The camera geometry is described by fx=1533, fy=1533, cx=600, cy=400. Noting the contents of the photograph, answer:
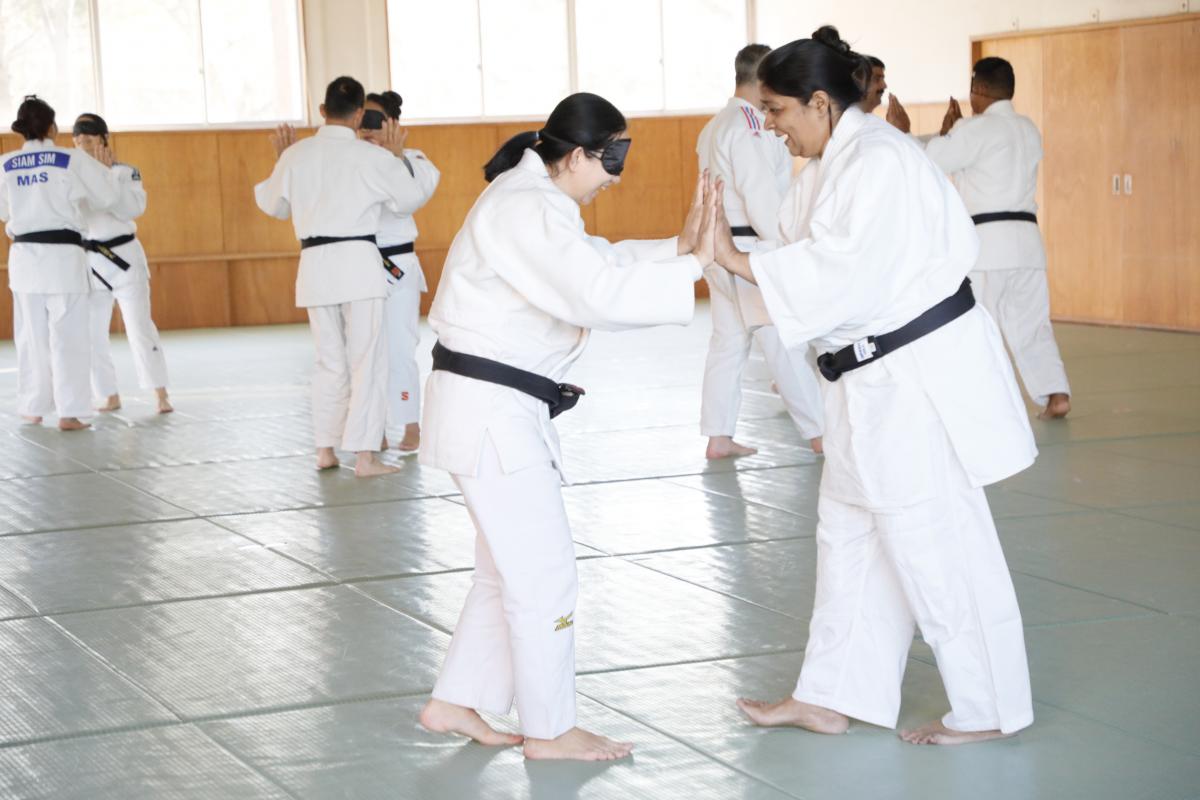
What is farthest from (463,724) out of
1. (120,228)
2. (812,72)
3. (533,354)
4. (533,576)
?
(120,228)

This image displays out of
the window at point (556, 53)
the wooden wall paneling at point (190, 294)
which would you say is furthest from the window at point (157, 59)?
the wooden wall paneling at point (190, 294)

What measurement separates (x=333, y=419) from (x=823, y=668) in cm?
373

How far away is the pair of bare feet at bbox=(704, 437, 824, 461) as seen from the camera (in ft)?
21.3

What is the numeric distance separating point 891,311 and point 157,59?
11.8 meters

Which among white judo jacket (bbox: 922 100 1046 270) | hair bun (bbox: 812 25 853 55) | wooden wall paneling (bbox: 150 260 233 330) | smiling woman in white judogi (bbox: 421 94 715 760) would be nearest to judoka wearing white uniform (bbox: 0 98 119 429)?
white judo jacket (bbox: 922 100 1046 270)

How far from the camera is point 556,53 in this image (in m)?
14.7

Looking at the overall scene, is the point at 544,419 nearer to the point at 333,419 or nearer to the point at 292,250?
the point at 333,419

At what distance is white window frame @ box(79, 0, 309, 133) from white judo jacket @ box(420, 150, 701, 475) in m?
10.8

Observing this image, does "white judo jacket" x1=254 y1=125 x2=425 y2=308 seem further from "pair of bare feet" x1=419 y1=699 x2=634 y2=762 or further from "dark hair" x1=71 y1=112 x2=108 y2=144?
"pair of bare feet" x1=419 y1=699 x2=634 y2=762

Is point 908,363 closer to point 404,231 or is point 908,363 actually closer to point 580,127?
point 580,127

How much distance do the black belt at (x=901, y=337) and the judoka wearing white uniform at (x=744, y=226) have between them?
9.93 ft

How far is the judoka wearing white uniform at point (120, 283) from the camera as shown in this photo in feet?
27.0


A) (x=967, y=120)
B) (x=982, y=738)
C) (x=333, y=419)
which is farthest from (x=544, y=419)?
(x=967, y=120)

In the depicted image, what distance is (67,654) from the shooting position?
3.91 meters
